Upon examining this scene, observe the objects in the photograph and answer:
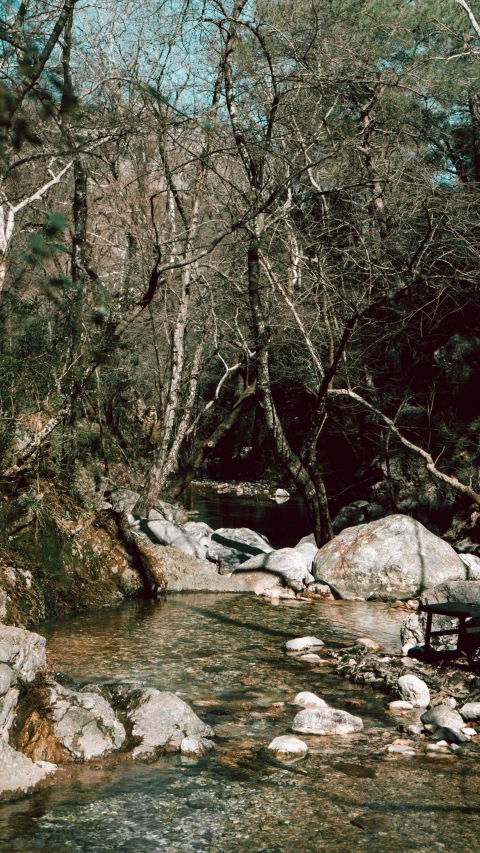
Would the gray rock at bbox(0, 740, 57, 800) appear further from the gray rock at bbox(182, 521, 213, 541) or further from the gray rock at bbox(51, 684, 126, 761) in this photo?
the gray rock at bbox(182, 521, 213, 541)

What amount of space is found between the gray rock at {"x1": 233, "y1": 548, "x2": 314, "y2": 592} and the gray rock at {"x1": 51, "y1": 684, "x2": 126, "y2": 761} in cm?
563

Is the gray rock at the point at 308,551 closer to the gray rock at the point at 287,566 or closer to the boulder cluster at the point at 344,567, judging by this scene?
the boulder cluster at the point at 344,567

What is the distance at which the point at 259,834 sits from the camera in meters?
4.00

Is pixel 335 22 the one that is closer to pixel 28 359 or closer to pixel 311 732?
pixel 28 359

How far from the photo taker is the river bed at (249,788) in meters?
3.91

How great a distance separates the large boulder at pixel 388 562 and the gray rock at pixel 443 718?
4.51m

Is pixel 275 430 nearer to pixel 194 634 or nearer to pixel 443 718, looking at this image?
pixel 194 634

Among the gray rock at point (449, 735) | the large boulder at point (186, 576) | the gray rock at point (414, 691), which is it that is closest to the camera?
the gray rock at point (449, 735)

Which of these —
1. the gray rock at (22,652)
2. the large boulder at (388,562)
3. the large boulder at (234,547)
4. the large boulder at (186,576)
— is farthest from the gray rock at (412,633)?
the large boulder at (234,547)

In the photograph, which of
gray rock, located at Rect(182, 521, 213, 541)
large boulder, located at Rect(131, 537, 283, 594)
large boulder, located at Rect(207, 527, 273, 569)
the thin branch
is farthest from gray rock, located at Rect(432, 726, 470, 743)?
gray rock, located at Rect(182, 521, 213, 541)

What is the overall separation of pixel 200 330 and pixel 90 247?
306cm

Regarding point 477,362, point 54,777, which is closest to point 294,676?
point 54,777

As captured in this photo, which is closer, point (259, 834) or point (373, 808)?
point (259, 834)

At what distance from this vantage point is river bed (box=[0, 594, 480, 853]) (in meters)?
3.91
